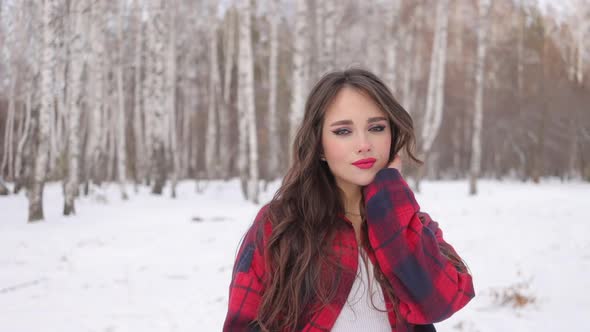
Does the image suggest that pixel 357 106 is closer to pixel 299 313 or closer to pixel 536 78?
pixel 299 313

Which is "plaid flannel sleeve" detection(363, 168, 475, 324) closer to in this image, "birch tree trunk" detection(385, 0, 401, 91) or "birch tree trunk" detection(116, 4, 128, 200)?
"birch tree trunk" detection(385, 0, 401, 91)

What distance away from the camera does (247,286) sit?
1.54 metres

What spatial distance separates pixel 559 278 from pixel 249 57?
8.93 metres

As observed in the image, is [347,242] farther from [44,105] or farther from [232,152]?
[232,152]

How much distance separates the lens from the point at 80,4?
35.1 feet

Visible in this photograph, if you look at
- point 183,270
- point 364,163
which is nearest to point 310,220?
point 364,163

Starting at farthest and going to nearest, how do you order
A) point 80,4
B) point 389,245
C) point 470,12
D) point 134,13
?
point 470,12 < point 134,13 < point 80,4 < point 389,245

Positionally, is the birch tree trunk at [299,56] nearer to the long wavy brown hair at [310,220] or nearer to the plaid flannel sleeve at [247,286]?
the long wavy brown hair at [310,220]

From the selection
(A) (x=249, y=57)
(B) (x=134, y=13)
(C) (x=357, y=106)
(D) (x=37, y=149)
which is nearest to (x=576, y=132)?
(A) (x=249, y=57)

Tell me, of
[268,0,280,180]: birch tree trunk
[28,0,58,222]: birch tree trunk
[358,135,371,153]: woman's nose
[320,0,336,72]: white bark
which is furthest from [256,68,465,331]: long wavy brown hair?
[268,0,280,180]: birch tree trunk

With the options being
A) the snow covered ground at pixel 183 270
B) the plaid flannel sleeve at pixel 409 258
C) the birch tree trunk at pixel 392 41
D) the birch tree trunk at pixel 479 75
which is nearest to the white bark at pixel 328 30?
the birch tree trunk at pixel 392 41

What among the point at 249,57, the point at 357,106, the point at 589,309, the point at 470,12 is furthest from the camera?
the point at 470,12

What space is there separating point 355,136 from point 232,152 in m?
28.7

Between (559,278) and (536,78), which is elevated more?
(536,78)
